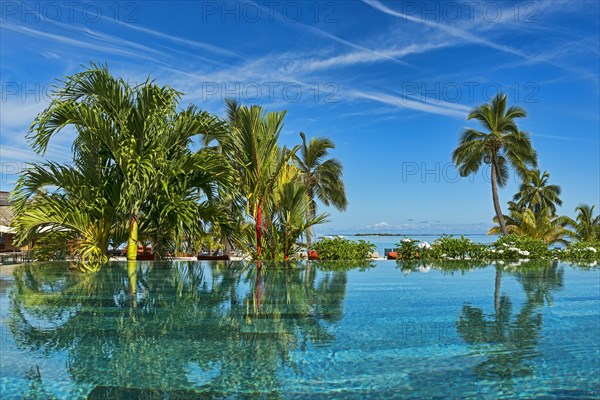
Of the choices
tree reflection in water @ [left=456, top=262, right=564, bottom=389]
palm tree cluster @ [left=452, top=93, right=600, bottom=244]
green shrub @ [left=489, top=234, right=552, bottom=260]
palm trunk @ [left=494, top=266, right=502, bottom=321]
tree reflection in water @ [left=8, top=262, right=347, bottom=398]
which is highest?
palm tree cluster @ [left=452, top=93, right=600, bottom=244]

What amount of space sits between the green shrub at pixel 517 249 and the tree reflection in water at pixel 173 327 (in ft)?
24.5

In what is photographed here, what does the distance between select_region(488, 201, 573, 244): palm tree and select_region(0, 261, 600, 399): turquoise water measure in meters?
14.4

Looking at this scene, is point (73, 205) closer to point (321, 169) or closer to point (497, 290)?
point (497, 290)

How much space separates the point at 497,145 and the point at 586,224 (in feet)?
41.7

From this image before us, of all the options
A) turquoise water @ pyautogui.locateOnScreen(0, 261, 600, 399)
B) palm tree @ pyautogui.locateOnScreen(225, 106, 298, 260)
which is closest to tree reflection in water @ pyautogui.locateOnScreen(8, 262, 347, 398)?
turquoise water @ pyautogui.locateOnScreen(0, 261, 600, 399)

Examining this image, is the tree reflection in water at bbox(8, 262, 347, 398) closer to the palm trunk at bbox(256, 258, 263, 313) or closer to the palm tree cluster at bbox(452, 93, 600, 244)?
the palm trunk at bbox(256, 258, 263, 313)

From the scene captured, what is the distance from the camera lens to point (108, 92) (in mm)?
9305

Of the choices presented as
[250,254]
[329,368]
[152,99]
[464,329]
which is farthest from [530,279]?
[152,99]

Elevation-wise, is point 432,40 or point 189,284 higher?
point 432,40

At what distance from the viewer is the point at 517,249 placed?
1355 cm

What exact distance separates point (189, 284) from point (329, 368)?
187 inches

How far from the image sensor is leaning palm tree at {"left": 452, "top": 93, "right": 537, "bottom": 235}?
20.4m

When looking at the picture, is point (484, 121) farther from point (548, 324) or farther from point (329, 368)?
point (329, 368)

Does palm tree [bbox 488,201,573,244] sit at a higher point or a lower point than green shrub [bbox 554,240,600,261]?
higher
